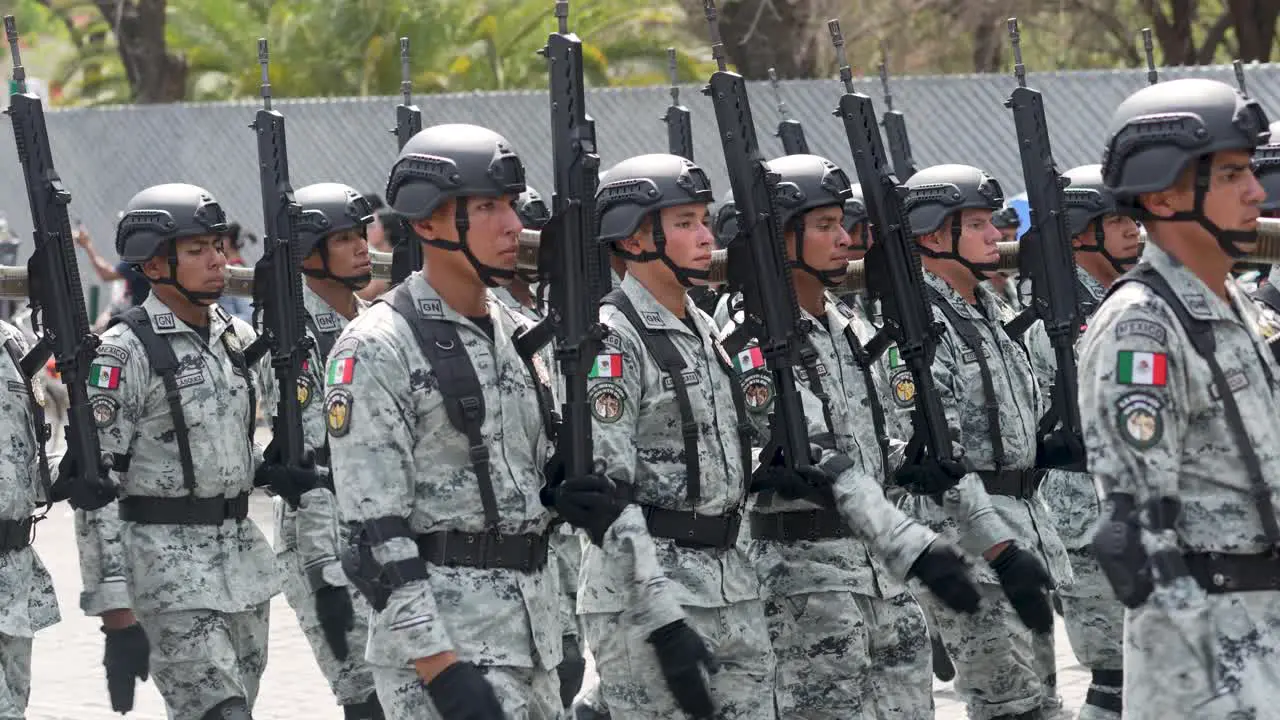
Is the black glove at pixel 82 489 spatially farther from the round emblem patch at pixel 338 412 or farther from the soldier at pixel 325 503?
the round emblem patch at pixel 338 412

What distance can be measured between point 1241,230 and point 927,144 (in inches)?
465

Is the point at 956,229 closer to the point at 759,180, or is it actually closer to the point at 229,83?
the point at 759,180

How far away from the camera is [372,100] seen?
1984 centimetres

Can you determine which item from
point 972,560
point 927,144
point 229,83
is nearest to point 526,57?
point 229,83

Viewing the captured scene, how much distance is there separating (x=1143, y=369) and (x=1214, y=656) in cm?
68

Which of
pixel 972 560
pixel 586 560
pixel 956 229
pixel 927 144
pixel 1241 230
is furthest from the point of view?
pixel 927 144

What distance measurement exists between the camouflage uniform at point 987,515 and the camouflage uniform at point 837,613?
57 centimetres

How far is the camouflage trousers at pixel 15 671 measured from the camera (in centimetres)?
711

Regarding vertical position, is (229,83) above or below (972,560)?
above

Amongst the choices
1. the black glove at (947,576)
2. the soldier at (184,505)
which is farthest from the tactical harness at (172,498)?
the black glove at (947,576)

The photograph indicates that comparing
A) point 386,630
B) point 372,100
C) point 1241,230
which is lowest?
point 386,630

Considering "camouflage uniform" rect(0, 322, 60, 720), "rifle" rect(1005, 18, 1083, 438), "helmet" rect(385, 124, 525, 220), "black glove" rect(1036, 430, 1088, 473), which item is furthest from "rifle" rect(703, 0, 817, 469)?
"camouflage uniform" rect(0, 322, 60, 720)

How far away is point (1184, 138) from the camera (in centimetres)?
516

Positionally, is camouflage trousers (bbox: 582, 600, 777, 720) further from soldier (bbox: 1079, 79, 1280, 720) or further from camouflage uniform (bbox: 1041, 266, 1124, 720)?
camouflage uniform (bbox: 1041, 266, 1124, 720)
